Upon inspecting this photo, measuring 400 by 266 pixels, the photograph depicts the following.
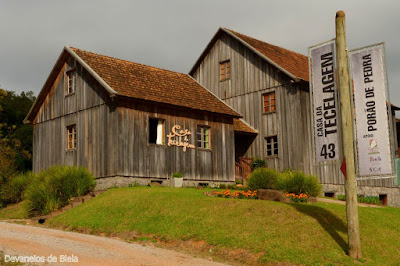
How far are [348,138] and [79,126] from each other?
15.6 meters

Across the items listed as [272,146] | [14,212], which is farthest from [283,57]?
[14,212]

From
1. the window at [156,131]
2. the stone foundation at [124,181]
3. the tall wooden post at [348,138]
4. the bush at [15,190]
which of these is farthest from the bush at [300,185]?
the bush at [15,190]

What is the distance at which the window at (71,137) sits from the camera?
25.6 meters

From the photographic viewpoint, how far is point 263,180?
68.1 ft

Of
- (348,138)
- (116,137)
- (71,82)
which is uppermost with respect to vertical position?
(71,82)

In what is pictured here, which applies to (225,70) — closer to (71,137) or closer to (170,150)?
(170,150)

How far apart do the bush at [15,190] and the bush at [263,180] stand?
424 inches

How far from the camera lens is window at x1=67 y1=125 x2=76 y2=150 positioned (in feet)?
84.1

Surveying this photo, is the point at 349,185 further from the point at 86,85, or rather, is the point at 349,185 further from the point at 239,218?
the point at 86,85

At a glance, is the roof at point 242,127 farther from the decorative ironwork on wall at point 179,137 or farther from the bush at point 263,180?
the bush at point 263,180

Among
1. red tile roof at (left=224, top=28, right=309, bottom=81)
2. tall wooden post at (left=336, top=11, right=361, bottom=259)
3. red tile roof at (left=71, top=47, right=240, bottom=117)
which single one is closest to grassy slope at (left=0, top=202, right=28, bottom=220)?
red tile roof at (left=71, top=47, right=240, bottom=117)

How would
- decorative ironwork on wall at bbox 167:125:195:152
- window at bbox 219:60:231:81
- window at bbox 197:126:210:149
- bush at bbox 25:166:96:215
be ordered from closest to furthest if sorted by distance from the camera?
bush at bbox 25:166:96:215 → decorative ironwork on wall at bbox 167:125:195:152 → window at bbox 197:126:210:149 → window at bbox 219:60:231:81

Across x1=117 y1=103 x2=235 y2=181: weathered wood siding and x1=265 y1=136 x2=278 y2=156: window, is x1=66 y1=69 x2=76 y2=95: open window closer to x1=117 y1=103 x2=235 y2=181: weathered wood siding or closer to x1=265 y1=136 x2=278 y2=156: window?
x1=117 y1=103 x2=235 y2=181: weathered wood siding

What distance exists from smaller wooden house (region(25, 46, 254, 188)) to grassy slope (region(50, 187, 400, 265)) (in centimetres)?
452
